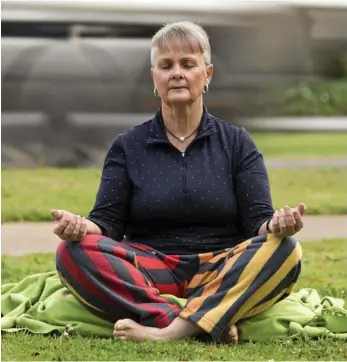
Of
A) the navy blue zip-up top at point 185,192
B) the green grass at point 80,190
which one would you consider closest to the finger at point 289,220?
the navy blue zip-up top at point 185,192

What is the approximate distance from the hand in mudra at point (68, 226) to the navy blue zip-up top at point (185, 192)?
288 mm

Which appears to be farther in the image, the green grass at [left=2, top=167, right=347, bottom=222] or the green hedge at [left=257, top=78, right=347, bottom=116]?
the green hedge at [left=257, top=78, right=347, bottom=116]

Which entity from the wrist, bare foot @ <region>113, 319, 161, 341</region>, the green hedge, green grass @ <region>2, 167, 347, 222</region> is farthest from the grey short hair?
the green hedge

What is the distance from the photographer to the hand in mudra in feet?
14.1

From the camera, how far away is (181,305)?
4.47 m

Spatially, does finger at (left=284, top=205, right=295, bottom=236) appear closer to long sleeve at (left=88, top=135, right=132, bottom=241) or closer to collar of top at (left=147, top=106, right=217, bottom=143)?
collar of top at (left=147, top=106, right=217, bottom=143)

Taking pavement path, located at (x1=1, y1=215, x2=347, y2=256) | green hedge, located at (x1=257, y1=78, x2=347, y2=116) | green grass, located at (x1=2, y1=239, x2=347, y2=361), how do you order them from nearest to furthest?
green grass, located at (x1=2, y1=239, x2=347, y2=361) < pavement path, located at (x1=1, y1=215, x2=347, y2=256) < green hedge, located at (x1=257, y1=78, x2=347, y2=116)

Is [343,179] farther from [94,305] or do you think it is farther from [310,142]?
[94,305]

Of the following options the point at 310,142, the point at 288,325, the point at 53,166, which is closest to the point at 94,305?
the point at 288,325

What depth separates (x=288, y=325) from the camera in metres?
4.48

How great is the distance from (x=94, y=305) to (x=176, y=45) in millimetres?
1262

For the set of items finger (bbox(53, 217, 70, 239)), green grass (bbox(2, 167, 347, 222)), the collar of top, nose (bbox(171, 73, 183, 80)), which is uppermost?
nose (bbox(171, 73, 183, 80))

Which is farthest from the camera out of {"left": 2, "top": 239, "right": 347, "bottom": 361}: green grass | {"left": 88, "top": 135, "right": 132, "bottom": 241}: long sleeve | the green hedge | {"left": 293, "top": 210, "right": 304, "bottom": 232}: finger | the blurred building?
the green hedge

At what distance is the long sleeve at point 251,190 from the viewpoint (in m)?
4.64
